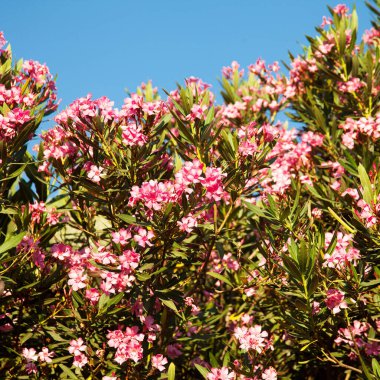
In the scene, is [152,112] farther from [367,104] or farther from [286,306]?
[367,104]

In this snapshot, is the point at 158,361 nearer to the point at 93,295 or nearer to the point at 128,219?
the point at 93,295

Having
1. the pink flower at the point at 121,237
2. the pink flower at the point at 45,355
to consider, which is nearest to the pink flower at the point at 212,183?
the pink flower at the point at 121,237

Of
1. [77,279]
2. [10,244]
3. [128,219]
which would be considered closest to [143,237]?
[128,219]

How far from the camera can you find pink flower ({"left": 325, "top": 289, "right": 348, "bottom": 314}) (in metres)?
3.29

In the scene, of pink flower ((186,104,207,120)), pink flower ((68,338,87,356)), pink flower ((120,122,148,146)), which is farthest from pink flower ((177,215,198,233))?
pink flower ((68,338,87,356))

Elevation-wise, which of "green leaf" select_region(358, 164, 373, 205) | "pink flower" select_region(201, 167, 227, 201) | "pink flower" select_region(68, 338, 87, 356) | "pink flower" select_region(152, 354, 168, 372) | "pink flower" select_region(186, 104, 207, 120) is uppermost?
"pink flower" select_region(186, 104, 207, 120)

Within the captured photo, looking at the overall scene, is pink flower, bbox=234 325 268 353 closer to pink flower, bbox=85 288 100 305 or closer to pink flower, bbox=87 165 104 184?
pink flower, bbox=85 288 100 305

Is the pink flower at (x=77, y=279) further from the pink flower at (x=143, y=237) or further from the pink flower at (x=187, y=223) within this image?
the pink flower at (x=187, y=223)

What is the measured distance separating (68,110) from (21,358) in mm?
1772

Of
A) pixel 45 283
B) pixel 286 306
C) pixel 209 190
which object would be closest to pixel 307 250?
pixel 209 190

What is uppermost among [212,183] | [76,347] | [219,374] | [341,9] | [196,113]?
[341,9]

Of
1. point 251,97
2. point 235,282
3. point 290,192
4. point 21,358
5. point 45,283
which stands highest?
point 251,97

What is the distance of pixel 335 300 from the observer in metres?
3.31

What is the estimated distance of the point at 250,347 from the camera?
3.60 metres
